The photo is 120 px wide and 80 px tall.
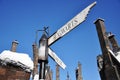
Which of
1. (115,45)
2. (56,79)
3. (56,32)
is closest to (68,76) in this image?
(56,79)

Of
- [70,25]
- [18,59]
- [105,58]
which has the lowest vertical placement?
[18,59]

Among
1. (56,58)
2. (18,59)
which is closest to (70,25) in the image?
(56,58)

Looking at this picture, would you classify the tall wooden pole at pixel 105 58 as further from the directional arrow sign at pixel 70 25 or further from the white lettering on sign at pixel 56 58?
the directional arrow sign at pixel 70 25

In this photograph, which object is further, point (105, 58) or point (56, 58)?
point (105, 58)

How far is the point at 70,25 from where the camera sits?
3.16 metres

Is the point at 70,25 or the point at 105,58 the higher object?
the point at 105,58

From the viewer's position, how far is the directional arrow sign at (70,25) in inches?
116

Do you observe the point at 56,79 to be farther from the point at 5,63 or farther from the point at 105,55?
the point at 5,63

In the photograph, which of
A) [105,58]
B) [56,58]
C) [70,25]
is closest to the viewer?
[70,25]

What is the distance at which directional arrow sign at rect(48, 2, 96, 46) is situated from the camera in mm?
2941

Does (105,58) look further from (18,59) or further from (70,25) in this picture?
(18,59)

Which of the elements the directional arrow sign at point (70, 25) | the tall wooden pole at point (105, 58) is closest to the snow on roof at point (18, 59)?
the directional arrow sign at point (70, 25)

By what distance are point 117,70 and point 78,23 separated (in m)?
11.1

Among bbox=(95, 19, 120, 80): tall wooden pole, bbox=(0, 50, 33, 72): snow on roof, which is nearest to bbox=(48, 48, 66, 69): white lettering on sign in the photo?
bbox=(0, 50, 33, 72): snow on roof
